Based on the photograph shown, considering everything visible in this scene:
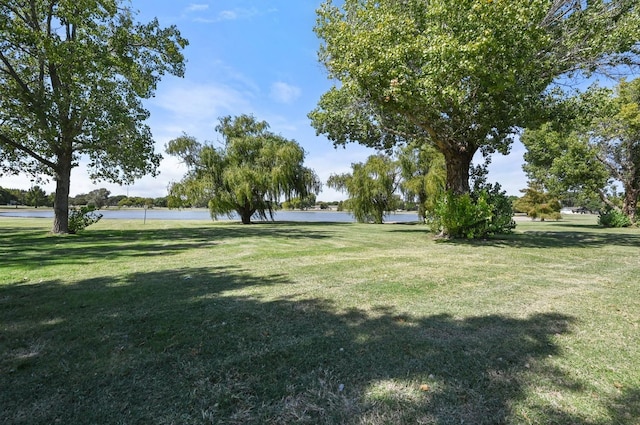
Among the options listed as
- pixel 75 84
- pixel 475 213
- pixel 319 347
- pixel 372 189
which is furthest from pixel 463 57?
pixel 372 189

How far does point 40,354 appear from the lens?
115 inches

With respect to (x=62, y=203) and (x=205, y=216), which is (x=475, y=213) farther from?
(x=205, y=216)

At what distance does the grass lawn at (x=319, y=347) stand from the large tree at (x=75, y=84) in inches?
350

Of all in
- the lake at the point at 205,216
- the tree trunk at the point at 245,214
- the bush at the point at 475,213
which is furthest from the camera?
the lake at the point at 205,216

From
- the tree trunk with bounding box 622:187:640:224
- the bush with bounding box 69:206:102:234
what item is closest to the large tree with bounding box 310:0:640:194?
the bush with bounding box 69:206:102:234

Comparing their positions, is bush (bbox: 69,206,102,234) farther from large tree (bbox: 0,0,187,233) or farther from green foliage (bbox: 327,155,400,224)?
green foliage (bbox: 327,155,400,224)

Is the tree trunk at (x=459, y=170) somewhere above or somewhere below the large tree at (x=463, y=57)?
below

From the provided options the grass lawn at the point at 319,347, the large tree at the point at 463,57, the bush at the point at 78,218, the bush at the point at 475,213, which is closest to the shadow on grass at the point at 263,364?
the grass lawn at the point at 319,347

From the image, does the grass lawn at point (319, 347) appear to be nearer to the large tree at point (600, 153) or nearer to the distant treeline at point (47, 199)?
the large tree at point (600, 153)

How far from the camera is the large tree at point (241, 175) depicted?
75.1 ft

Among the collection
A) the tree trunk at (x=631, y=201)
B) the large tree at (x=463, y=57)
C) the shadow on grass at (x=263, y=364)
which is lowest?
the shadow on grass at (x=263, y=364)

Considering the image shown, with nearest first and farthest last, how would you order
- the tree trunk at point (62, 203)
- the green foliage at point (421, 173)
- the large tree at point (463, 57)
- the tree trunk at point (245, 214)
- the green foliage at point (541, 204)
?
the large tree at point (463, 57), the tree trunk at point (62, 203), the green foliage at point (421, 173), the tree trunk at point (245, 214), the green foliage at point (541, 204)

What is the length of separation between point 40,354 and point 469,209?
37.4 ft

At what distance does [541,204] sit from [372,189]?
24978 mm
